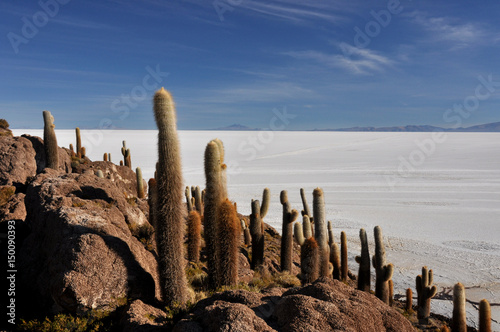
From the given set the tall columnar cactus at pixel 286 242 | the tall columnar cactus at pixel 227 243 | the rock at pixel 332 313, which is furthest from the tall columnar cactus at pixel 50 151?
the rock at pixel 332 313

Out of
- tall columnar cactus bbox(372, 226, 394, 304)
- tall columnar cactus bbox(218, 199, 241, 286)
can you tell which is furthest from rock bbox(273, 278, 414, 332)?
tall columnar cactus bbox(372, 226, 394, 304)

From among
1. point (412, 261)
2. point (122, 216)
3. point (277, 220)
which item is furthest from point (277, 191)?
point (122, 216)

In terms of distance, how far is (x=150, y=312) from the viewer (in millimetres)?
5195

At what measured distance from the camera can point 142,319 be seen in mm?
4777

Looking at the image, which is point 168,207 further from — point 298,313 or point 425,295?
point 425,295

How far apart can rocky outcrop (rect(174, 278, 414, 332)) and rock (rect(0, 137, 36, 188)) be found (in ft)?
32.0

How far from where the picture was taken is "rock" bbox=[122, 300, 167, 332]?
4598 mm

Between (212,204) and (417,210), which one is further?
(417,210)

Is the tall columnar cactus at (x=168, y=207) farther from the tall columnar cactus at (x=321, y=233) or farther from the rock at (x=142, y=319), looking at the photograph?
the tall columnar cactus at (x=321, y=233)

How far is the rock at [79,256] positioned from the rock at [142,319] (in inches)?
26.0

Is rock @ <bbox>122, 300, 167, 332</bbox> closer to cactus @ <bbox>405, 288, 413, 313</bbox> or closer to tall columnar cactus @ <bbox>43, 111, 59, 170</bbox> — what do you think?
cactus @ <bbox>405, 288, 413, 313</bbox>

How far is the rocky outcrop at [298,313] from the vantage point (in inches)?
152

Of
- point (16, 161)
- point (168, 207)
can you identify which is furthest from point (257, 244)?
point (16, 161)

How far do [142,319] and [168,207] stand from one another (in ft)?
6.69
